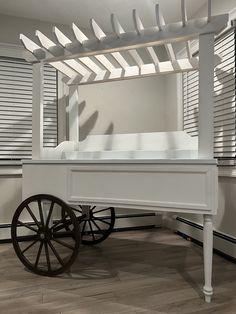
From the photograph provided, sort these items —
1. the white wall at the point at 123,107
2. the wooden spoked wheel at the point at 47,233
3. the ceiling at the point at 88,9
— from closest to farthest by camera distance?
1. the wooden spoked wheel at the point at 47,233
2. the ceiling at the point at 88,9
3. the white wall at the point at 123,107

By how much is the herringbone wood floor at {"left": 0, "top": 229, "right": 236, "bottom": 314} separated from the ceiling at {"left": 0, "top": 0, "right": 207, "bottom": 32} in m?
2.35

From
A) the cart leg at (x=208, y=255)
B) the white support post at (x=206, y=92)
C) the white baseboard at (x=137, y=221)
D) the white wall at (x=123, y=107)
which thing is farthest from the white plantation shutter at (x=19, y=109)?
the cart leg at (x=208, y=255)

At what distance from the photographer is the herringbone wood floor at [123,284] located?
157 cm

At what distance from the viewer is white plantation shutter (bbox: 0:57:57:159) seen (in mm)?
2932

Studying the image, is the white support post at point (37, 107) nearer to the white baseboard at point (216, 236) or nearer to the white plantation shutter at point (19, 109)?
the white plantation shutter at point (19, 109)

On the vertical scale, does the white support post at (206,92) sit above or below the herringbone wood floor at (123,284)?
above

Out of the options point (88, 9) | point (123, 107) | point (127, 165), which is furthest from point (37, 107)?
point (123, 107)

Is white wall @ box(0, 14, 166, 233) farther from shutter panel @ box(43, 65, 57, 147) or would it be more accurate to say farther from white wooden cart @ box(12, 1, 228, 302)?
white wooden cart @ box(12, 1, 228, 302)

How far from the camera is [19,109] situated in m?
3.00

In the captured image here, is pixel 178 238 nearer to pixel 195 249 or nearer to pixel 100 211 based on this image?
pixel 195 249

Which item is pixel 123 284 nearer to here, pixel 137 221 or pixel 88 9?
pixel 137 221

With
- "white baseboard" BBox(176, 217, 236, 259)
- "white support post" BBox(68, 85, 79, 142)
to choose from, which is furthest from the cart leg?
"white support post" BBox(68, 85, 79, 142)

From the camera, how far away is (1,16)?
114 inches

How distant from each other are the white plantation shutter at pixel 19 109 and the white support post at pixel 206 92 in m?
1.89
